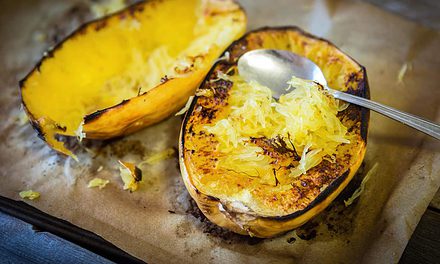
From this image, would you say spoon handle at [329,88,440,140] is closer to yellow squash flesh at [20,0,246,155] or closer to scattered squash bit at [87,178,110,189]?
yellow squash flesh at [20,0,246,155]

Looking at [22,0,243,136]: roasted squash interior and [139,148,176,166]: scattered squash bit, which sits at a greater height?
[22,0,243,136]: roasted squash interior

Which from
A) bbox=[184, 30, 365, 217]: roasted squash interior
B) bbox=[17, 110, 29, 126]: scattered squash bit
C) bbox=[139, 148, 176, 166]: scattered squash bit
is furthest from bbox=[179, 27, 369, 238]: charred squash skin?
bbox=[17, 110, 29, 126]: scattered squash bit

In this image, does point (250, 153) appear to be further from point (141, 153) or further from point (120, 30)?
point (120, 30)

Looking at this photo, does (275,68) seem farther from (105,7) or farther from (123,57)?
(105,7)

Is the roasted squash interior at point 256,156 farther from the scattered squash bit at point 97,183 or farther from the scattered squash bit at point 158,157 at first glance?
the scattered squash bit at point 97,183

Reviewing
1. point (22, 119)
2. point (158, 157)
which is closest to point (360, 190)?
point (158, 157)

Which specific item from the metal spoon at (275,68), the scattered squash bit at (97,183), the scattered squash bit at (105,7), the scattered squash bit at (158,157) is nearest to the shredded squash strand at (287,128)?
the metal spoon at (275,68)
